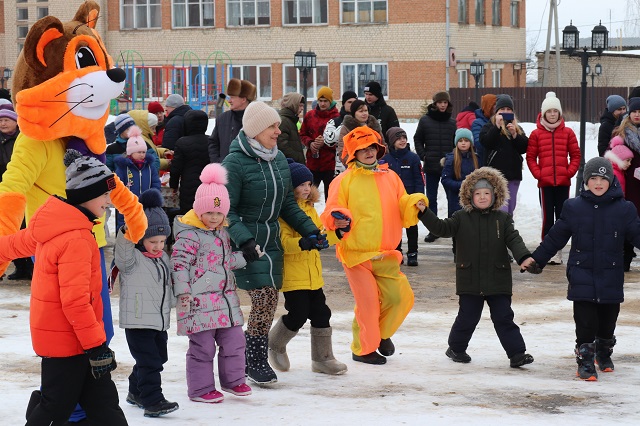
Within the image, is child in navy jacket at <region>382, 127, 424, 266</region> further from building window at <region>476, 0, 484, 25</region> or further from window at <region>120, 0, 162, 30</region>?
window at <region>120, 0, 162, 30</region>

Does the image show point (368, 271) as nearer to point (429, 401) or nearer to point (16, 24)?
point (429, 401)

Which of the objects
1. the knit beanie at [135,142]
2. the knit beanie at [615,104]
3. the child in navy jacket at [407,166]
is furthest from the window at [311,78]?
the knit beanie at [135,142]

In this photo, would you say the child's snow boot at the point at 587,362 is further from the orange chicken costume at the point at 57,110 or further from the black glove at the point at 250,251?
the orange chicken costume at the point at 57,110

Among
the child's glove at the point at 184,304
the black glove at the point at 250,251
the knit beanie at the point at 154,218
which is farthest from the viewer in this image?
the black glove at the point at 250,251

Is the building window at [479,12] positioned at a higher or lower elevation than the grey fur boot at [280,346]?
higher

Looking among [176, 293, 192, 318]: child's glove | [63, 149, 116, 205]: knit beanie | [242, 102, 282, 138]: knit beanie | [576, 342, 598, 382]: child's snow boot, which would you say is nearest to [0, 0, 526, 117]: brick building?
[242, 102, 282, 138]: knit beanie

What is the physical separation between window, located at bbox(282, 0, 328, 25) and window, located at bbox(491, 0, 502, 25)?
22.7ft

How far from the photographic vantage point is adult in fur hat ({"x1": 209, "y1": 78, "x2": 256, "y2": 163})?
11695 millimetres

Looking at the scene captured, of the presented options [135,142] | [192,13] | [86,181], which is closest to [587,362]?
[86,181]

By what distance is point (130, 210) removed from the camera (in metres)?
6.11

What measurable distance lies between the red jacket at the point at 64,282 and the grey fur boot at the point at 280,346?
227 centimetres

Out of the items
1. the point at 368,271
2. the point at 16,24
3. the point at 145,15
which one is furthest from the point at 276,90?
the point at 368,271

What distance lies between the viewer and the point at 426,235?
14867 mm

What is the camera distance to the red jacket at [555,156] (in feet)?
40.4
